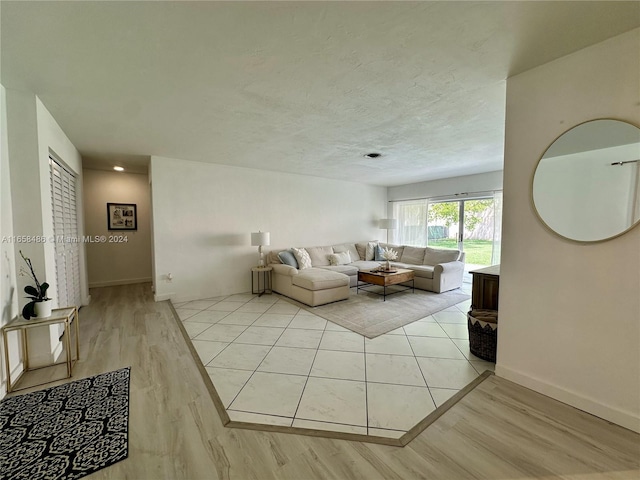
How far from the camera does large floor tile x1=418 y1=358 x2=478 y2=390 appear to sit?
2.07 metres

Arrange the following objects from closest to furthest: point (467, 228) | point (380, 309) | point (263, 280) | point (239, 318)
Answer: point (239, 318) → point (380, 309) → point (263, 280) → point (467, 228)

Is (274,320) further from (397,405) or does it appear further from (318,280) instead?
(397,405)

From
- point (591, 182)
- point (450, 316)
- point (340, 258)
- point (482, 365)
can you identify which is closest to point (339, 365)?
point (482, 365)

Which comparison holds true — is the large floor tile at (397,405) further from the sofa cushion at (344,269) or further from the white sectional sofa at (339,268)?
the sofa cushion at (344,269)

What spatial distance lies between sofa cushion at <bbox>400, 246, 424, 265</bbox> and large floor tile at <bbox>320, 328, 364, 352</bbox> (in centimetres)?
327

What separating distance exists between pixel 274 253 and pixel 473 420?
4.02 m

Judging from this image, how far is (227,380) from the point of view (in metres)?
2.13

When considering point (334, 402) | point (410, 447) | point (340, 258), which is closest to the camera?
point (410, 447)

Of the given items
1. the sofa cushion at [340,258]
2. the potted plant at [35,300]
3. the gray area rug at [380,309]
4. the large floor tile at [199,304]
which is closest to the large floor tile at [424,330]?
the gray area rug at [380,309]

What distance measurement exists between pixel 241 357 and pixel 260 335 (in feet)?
1.67

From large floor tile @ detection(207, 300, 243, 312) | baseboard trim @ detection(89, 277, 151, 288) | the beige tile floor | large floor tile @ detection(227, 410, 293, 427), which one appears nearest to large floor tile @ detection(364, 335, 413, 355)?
the beige tile floor

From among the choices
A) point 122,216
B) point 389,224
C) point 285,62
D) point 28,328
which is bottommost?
point 28,328

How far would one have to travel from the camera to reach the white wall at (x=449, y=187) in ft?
17.4

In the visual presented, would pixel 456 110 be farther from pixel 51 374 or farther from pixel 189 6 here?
pixel 51 374
